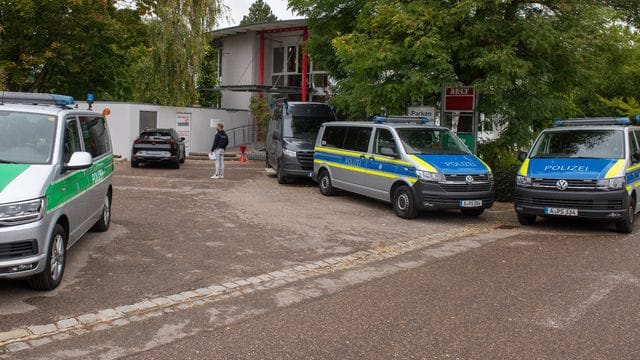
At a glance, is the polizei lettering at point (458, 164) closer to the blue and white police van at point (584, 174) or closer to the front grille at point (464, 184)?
the front grille at point (464, 184)

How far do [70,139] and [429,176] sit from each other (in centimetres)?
643

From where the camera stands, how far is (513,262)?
8055 millimetres

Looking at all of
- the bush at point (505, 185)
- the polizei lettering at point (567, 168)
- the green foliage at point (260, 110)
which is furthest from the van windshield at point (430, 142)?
the green foliage at point (260, 110)

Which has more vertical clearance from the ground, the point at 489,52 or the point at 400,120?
the point at 489,52

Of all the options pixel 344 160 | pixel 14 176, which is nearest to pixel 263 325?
pixel 14 176

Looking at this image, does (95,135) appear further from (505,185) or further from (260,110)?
(260,110)

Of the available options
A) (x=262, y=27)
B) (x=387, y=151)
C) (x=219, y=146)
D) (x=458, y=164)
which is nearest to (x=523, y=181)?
(x=458, y=164)

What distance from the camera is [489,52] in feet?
44.6

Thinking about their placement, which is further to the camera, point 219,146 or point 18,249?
point 219,146

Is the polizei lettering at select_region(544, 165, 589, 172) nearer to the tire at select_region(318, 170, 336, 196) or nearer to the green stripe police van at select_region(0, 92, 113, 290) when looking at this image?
the tire at select_region(318, 170, 336, 196)

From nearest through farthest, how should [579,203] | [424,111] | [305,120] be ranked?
[579,203] < [424,111] < [305,120]

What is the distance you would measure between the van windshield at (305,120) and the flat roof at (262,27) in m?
12.9

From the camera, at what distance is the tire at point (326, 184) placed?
1468 cm

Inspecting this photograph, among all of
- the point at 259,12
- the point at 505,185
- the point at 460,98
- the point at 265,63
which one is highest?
the point at 259,12
